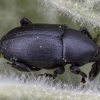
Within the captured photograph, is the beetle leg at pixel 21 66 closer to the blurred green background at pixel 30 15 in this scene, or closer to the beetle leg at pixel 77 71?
the blurred green background at pixel 30 15

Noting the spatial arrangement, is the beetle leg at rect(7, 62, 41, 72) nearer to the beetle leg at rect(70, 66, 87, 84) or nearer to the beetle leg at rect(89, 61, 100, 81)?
the beetle leg at rect(70, 66, 87, 84)

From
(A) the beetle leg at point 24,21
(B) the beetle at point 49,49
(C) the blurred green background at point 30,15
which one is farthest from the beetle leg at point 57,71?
(A) the beetle leg at point 24,21

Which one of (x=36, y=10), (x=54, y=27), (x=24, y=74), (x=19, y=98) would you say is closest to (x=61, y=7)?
(x=54, y=27)

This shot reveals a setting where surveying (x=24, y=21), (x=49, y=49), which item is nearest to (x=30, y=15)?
(x=24, y=21)

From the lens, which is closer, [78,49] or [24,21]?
Result: [78,49]

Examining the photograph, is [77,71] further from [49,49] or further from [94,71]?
[49,49]

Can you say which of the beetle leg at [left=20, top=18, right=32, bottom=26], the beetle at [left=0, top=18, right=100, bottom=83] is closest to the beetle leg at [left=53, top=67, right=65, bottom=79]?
the beetle at [left=0, top=18, right=100, bottom=83]
